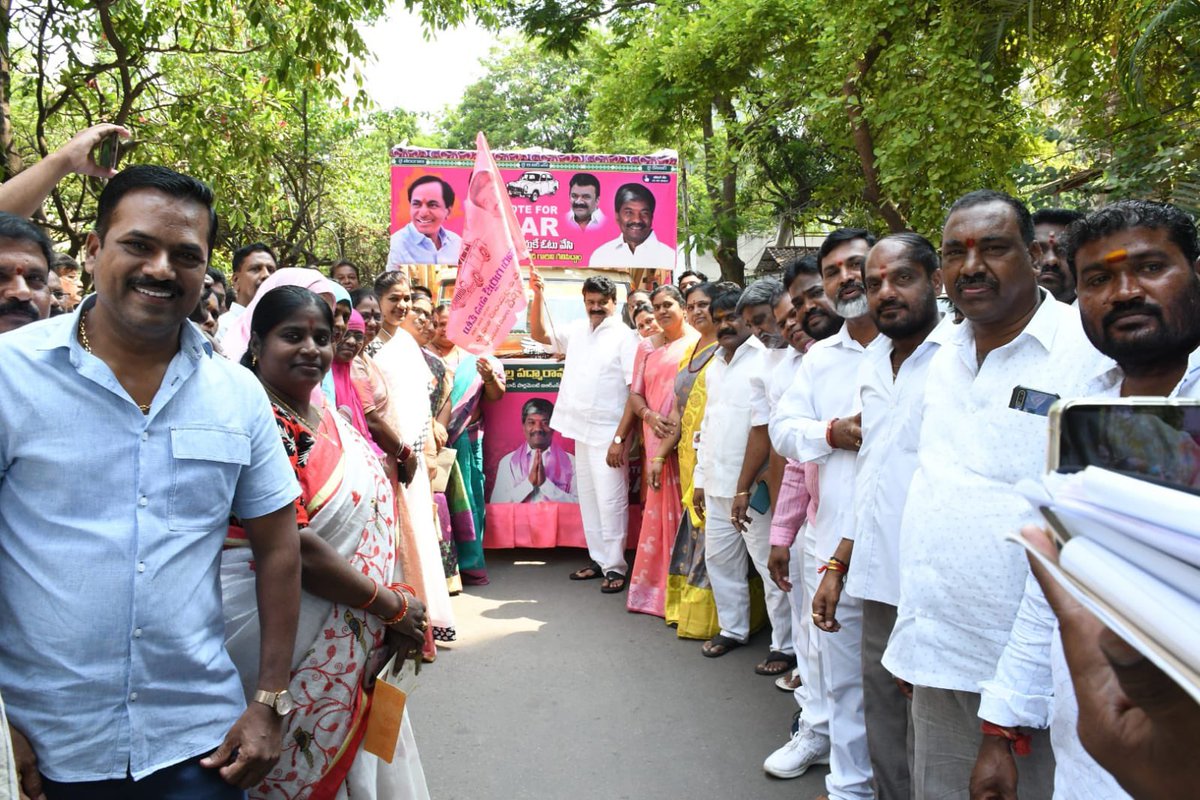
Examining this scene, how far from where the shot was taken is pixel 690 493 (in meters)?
5.28

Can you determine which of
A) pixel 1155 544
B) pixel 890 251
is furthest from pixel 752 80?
pixel 1155 544

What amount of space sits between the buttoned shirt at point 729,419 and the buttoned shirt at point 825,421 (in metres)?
0.98

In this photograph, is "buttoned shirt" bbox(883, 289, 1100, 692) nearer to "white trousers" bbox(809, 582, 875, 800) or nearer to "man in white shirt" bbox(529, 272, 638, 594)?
"white trousers" bbox(809, 582, 875, 800)

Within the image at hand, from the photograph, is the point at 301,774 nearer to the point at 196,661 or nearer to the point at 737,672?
the point at 196,661

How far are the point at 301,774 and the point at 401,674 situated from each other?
17.1 inches

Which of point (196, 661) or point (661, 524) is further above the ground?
point (196, 661)

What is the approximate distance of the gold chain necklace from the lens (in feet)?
5.51

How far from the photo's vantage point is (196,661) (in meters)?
1.68

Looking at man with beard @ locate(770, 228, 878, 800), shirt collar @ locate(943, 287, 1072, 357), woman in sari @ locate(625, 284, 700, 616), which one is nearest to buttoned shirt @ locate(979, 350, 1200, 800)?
shirt collar @ locate(943, 287, 1072, 357)

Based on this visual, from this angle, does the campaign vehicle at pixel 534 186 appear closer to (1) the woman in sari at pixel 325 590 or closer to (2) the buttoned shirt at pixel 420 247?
(2) the buttoned shirt at pixel 420 247

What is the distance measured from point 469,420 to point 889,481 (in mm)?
4091

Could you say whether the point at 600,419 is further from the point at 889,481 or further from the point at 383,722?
the point at 383,722

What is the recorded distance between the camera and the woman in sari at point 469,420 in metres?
6.15

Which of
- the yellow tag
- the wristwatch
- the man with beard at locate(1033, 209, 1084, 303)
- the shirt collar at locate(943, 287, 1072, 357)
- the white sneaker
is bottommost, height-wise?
the white sneaker
